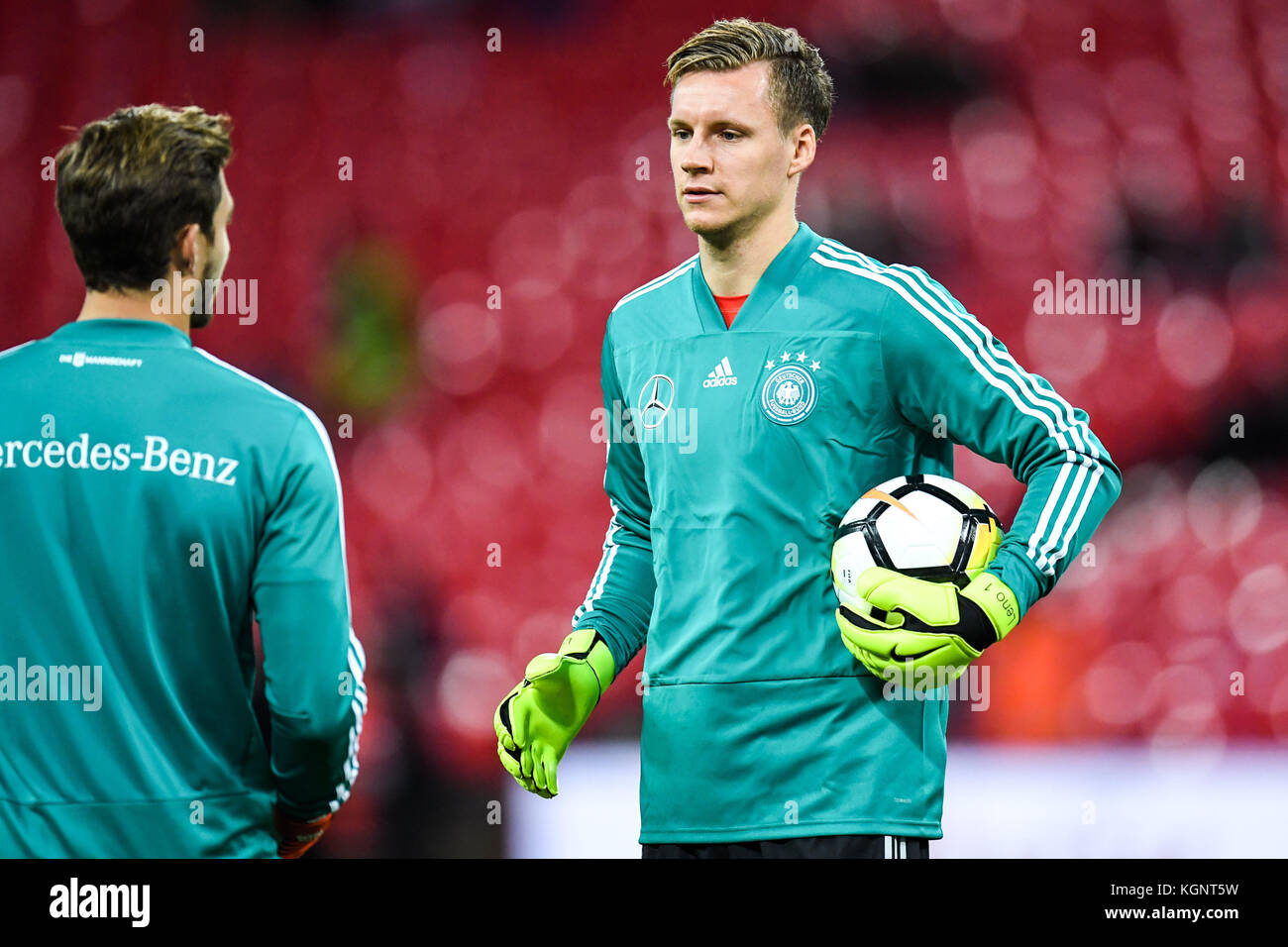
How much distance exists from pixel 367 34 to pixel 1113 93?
3205mm

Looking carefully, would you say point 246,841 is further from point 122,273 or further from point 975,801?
point 975,801

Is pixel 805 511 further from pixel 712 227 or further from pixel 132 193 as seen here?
pixel 132 193

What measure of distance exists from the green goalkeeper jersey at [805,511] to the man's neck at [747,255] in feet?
0.09

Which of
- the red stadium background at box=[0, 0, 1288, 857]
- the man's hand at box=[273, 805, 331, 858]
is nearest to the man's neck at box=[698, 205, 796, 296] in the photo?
the man's hand at box=[273, 805, 331, 858]

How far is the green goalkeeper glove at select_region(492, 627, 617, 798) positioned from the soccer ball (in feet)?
1.67

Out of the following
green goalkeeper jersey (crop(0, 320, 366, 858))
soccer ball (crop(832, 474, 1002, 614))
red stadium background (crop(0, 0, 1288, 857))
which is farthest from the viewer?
red stadium background (crop(0, 0, 1288, 857))

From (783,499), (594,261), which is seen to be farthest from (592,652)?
(594,261)

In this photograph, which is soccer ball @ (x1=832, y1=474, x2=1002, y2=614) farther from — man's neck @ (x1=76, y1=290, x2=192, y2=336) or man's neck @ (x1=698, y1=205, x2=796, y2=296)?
man's neck @ (x1=76, y1=290, x2=192, y2=336)

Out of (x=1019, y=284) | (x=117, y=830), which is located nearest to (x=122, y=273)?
(x=117, y=830)

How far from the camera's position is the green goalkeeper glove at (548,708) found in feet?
7.85

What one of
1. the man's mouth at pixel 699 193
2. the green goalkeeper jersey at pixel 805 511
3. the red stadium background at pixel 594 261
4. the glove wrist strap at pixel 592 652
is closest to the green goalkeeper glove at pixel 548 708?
the glove wrist strap at pixel 592 652

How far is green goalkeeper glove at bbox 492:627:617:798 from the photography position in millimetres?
2393

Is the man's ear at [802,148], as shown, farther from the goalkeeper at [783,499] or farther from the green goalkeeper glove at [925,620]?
the green goalkeeper glove at [925,620]

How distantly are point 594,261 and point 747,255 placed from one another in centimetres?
341
